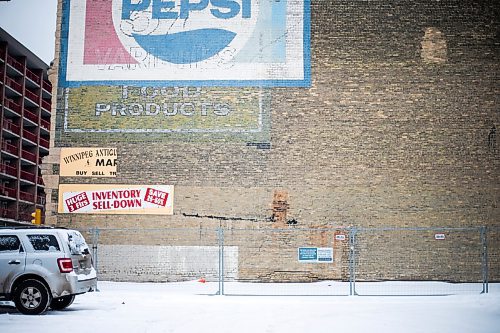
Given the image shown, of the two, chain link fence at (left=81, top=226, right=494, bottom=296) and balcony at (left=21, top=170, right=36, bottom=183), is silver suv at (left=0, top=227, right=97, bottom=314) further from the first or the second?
balcony at (left=21, top=170, right=36, bottom=183)

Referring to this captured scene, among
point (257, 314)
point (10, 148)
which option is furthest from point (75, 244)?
point (10, 148)

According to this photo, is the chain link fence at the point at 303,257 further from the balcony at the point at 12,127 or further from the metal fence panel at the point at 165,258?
the balcony at the point at 12,127

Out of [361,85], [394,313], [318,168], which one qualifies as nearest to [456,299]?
[394,313]

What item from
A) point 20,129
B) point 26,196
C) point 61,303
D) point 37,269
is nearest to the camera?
point 37,269

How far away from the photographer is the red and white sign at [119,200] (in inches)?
893

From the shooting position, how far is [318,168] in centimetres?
2273

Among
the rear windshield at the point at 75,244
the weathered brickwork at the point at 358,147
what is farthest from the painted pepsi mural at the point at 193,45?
the rear windshield at the point at 75,244

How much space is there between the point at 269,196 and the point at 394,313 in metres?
9.57

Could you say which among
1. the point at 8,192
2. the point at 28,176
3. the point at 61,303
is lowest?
the point at 61,303

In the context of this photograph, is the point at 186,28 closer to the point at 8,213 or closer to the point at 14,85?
the point at 8,213

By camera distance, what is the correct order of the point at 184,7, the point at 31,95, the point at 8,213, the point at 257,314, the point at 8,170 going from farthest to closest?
the point at 31,95 → the point at 8,170 → the point at 8,213 → the point at 184,7 → the point at 257,314

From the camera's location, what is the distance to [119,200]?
22.7 m

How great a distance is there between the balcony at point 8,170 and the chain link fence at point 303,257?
34.6m

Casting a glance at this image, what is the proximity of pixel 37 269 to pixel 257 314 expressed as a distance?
14.8ft
